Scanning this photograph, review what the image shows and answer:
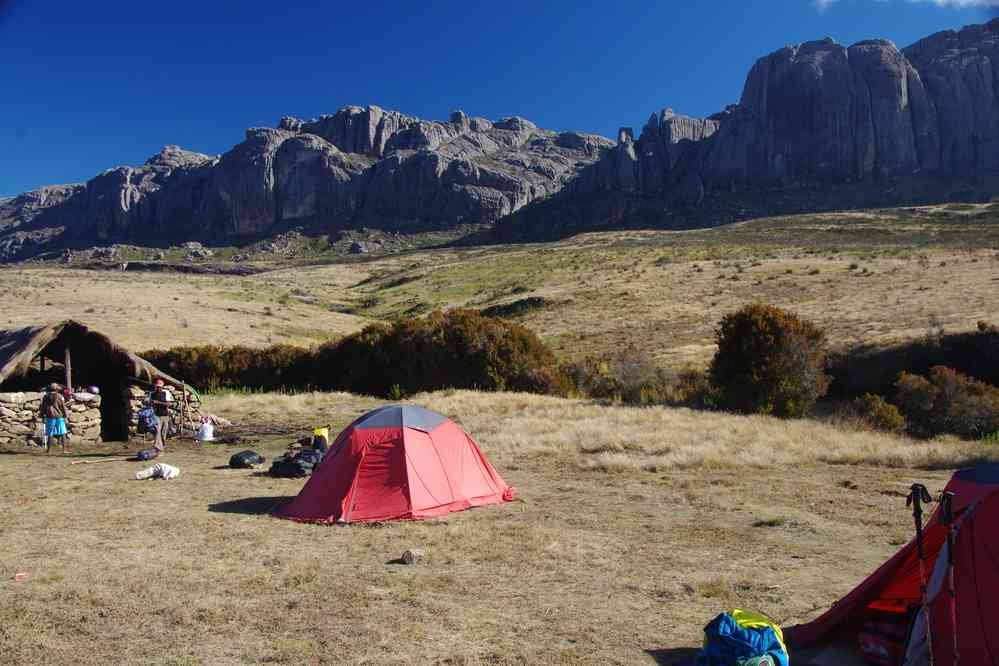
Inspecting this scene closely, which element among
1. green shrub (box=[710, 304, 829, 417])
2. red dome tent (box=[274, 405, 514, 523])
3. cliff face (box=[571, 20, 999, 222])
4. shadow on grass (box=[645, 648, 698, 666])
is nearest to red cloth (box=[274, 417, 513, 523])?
red dome tent (box=[274, 405, 514, 523])

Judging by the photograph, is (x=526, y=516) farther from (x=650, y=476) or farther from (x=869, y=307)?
(x=869, y=307)

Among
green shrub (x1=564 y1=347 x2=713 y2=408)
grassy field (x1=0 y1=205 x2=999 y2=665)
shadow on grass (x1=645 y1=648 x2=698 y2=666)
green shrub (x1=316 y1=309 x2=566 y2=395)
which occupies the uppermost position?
green shrub (x1=316 y1=309 x2=566 y2=395)

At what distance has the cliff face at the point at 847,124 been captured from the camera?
13362cm

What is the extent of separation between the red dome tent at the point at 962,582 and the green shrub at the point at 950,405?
16.3 meters

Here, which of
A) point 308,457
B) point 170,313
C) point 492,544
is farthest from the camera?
point 170,313

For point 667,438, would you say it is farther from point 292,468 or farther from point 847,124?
point 847,124

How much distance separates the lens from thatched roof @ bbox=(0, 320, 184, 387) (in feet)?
61.3

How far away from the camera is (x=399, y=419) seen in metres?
12.3

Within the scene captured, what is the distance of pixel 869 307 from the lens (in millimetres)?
38406

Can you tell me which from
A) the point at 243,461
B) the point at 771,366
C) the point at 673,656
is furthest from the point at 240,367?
the point at 673,656

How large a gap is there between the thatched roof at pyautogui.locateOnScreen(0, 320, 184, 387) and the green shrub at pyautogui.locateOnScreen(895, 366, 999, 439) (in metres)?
21.1

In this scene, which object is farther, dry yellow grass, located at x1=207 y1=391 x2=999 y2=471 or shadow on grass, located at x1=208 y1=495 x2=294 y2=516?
dry yellow grass, located at x1=207 y1=391 x2=999 y2=471

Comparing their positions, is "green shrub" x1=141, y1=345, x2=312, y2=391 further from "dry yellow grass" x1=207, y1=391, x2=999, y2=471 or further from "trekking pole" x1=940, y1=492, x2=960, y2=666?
"trekking pole" x1=940, y1=492, x2=960, y2=666

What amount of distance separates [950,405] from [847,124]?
136 meters
